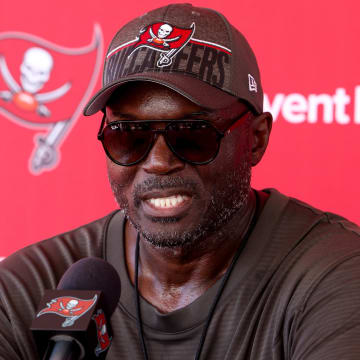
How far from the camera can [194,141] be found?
3.63ft

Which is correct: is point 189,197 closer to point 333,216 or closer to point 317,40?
point 333,216

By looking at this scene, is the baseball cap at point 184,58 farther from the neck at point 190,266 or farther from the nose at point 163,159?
the neck at point 190,266

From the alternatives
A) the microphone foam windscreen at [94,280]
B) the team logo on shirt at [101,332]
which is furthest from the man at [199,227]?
the team logo on shirt at [101,332]

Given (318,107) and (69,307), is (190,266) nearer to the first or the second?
(69,307)

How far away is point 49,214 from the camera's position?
2.09 meters

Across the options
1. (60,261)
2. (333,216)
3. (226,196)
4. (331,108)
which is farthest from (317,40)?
(60,261)

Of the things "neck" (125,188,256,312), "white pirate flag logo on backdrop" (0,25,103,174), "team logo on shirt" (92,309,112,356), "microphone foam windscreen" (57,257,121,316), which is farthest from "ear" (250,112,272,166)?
"white pirate flag logo on backdrop" (0,25,103,174)

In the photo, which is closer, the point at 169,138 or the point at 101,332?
the point at 101,332

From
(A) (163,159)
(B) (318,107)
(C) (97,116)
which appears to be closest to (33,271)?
(A) (163,159)

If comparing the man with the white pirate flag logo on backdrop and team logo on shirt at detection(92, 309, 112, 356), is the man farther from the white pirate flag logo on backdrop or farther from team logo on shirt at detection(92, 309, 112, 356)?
the white pirate flag logo on backdrop

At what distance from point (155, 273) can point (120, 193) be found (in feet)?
0.58

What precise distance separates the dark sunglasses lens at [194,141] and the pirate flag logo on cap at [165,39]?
13cm

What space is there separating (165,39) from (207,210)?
0.30 metres

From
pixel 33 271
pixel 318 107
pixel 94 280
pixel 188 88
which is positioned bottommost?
pixel 33 271
